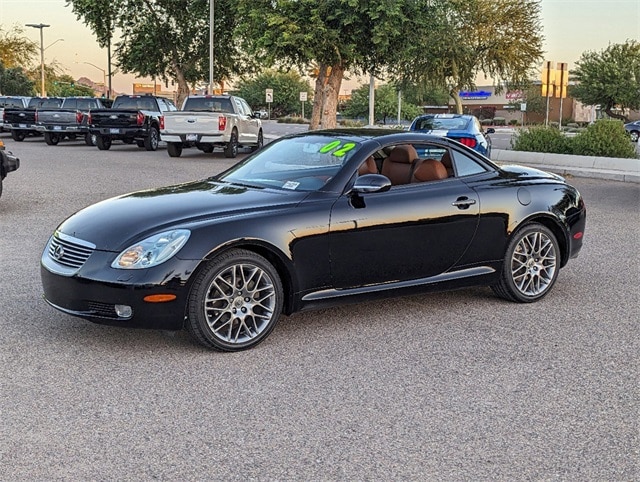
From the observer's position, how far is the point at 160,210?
593 cm

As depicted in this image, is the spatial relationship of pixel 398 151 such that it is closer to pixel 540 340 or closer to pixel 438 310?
pixel 438 310

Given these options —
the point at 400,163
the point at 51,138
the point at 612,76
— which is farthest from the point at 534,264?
the point at 612,76

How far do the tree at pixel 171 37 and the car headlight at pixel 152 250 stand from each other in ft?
141

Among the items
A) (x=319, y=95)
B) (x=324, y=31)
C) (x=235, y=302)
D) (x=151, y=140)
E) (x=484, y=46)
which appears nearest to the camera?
(x=235, y=302)

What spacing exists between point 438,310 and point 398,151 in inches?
53.3

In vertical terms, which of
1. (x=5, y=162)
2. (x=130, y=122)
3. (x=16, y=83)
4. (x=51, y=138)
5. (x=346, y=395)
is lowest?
(x=346, y=395)

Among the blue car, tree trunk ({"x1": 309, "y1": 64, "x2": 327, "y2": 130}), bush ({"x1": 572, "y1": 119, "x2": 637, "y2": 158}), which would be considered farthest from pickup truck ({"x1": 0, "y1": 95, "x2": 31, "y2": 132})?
bush ({"x1": 572, "y1": 119, "x2": 637, "y2": 158})

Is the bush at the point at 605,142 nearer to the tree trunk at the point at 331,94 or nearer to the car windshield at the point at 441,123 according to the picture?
the car windshield at the point at 441,123

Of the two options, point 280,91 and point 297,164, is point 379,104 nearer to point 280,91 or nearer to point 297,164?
point 280,91

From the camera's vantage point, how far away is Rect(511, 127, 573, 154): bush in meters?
25.2

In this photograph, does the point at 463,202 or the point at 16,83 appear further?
the point at 16,83

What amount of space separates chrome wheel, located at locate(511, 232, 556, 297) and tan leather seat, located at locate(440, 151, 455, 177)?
850 millimetres

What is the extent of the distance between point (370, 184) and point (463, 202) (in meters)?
1.00

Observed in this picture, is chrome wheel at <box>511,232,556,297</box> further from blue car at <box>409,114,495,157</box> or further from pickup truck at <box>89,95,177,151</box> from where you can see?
pickup truck at <box>89,95,177,151</box>
